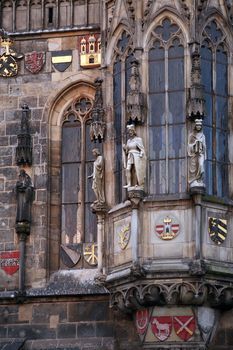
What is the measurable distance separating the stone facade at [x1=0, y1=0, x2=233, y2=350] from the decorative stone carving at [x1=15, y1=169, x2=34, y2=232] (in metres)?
0.07

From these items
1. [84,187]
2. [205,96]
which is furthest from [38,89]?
[205,96]

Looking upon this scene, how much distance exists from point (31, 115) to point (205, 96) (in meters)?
3.78

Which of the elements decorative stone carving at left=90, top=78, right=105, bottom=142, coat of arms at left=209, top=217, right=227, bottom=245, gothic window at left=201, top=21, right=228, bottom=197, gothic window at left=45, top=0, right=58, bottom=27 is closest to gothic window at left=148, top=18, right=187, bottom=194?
gothic window at left=201, top=21, right=228, bottom=197

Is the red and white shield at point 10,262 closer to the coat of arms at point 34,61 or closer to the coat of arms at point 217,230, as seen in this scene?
the coat of arms at point 34,61

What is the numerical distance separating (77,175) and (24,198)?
1.12 m

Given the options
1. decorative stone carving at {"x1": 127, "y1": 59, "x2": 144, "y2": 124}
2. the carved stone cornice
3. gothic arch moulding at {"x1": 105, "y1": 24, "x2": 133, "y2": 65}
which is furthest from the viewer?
gothic arch moulding at {"x1": 105, "y1": 24, "x2": 133, "y2": 65}

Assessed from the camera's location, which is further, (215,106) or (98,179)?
(98,179)

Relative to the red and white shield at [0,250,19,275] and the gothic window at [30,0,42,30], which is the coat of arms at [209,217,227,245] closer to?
the red and white shield at [0,250,19,275]

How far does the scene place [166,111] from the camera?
22.4 metres

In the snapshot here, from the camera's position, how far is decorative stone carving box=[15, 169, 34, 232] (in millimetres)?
23891

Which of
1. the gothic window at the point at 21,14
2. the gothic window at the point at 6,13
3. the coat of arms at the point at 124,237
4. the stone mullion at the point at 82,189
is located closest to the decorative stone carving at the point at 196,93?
the coat of arms at the point at 124,237

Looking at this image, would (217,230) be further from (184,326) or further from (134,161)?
(134,161)

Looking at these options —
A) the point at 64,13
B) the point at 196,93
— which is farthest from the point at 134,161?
the point at 64,13

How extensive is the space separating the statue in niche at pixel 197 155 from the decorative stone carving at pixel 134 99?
0.99 m
